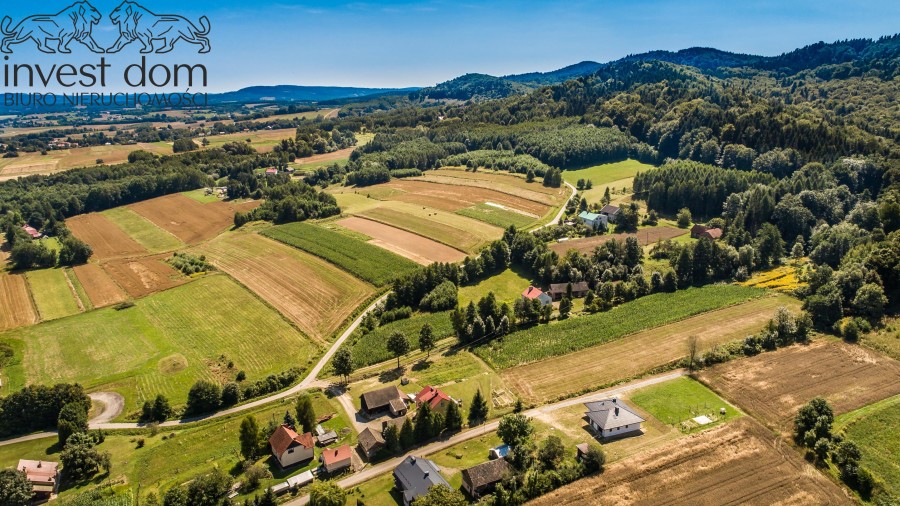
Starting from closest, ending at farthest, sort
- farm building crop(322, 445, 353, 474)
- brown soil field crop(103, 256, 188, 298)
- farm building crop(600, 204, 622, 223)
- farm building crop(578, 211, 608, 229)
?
farm building crop(322, 445, 353, 474), brown soil field crop(103, 256, 188, 298), farm building crop(578, 211, 608, 229), farm building crop(600, 204, 622, 223)

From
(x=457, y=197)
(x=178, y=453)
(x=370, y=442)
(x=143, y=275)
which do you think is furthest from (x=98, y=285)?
(x=457, y=197)

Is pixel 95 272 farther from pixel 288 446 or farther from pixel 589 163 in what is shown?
pixel 589 163

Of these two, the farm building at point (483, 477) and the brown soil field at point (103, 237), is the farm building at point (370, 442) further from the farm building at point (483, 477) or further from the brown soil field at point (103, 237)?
the brown soil field at point (103, 237)

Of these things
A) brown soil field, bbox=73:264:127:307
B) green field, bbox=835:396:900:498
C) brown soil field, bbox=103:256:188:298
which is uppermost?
green field, bbox=835:396:900:498

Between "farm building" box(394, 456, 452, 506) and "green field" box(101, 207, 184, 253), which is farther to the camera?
"green field" box(101, 207, 184, 253)

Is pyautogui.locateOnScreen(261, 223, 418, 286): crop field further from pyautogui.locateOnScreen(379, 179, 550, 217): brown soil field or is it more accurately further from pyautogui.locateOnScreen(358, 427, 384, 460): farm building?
pyautogui.locateOnScreen(358, 427, 384, 460): farm building

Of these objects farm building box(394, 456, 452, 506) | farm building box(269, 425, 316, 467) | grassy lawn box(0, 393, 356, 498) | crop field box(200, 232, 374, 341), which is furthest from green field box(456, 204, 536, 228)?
farm building box(394, 456, 452, 506)

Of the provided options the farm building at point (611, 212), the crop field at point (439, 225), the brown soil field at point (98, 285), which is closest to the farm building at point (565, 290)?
the crop field at point (439, 225)
